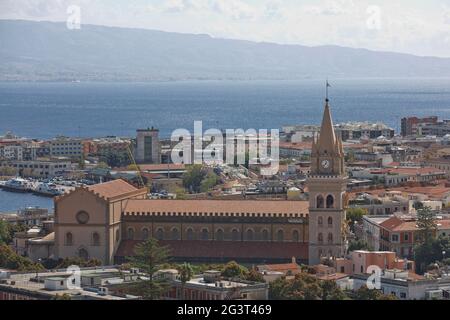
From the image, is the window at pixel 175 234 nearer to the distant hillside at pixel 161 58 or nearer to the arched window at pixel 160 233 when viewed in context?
the arched window at pixel 160 233

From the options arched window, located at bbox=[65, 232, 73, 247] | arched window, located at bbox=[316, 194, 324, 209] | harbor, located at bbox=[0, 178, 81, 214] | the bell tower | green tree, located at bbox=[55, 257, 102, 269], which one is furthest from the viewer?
harbor, located at bbox=[0, 178, 81, 214]

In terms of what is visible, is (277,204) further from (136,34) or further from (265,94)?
(265,94)

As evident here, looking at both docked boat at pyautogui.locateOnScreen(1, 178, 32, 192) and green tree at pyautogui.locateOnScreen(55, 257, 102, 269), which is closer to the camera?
green tree at pyautogui.locateOnScreen(55, 257, 102, 269)

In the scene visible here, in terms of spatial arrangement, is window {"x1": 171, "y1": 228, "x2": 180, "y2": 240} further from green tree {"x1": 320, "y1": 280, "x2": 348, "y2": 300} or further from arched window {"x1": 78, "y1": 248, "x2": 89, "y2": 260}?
green tree {"x1": 320, "y1": 280, "x2": 348, "y2": 300}

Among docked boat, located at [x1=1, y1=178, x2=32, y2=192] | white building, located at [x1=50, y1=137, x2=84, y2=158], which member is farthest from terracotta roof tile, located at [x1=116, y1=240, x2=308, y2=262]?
white building, located at [x1=50, y1=137, x2=84, y2=158]

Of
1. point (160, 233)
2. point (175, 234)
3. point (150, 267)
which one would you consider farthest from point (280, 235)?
point (150, 267)

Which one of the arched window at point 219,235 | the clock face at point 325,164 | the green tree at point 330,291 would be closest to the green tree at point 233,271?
the green tree at point 330,291
